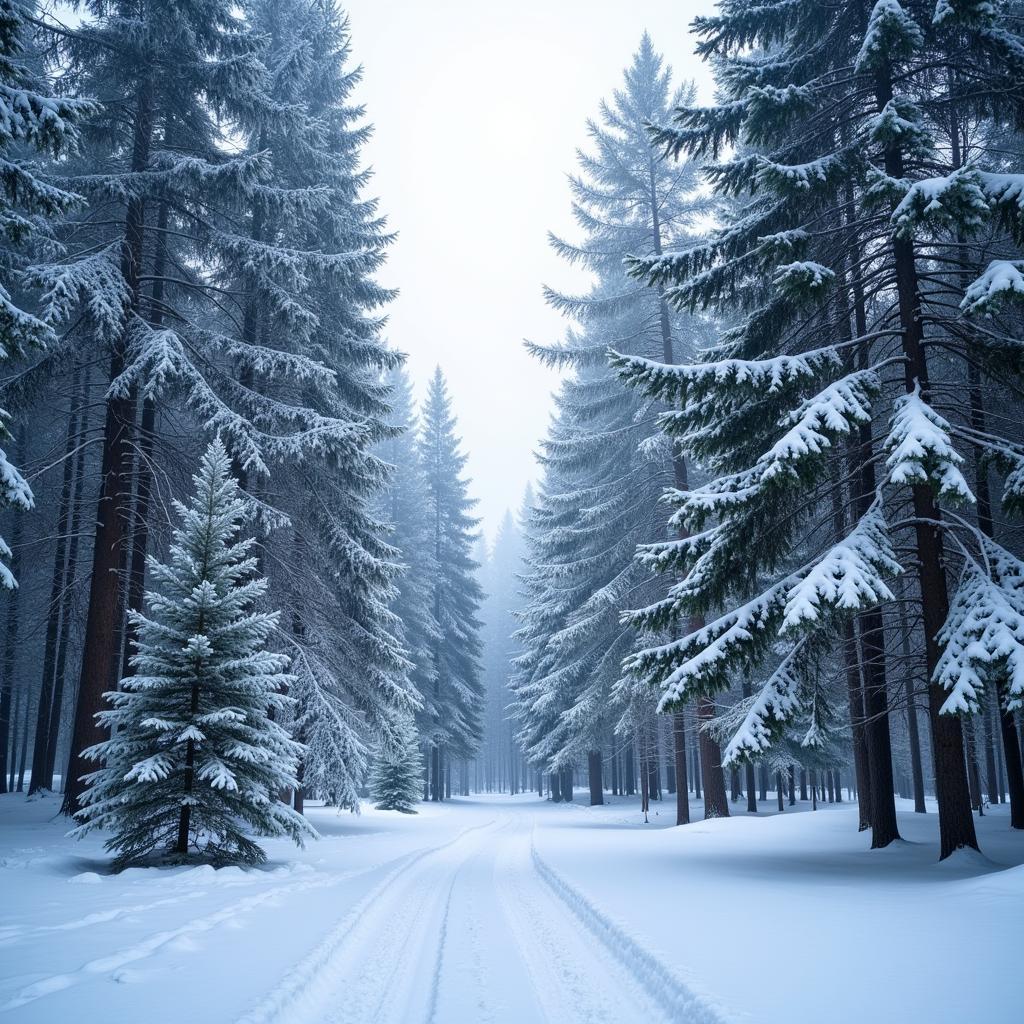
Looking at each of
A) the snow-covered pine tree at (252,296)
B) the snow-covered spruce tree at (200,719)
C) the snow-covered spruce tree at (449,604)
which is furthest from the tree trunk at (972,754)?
the snow-covered spruce tree at (449,604)

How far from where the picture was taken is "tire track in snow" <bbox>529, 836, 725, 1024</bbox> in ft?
12.5

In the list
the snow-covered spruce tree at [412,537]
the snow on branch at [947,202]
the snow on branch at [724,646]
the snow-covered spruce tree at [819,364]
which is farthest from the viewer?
the snow-covered spruce tree at [412,537]

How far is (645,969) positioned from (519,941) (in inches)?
61.1

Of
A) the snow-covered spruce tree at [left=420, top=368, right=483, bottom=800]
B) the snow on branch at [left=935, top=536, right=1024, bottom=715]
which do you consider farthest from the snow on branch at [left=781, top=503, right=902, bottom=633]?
the snow-covered spruce tree at [left=420, top=368, right=483, bottom=800]

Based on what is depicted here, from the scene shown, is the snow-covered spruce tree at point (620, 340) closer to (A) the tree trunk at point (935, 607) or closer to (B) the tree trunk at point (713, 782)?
(B) the tree trunk at point (713, 782)

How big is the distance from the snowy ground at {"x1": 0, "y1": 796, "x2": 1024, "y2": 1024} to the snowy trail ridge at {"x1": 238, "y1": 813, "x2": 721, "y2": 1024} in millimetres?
22

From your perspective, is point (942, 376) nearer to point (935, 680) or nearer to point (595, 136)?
point (935, 680)

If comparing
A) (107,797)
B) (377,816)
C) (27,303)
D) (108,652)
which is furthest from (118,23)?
(377,816)

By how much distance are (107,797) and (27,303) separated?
55.8 feet

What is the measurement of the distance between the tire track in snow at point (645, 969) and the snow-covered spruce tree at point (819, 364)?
8.65 ft

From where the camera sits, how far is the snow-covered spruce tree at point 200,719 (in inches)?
319

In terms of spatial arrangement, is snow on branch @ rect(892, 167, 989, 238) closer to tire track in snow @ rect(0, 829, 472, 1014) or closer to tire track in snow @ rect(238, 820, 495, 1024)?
tire track in snow @ rect(238, 820, 495, 1024)

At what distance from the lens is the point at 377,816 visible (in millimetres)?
22375

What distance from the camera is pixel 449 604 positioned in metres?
37.8
